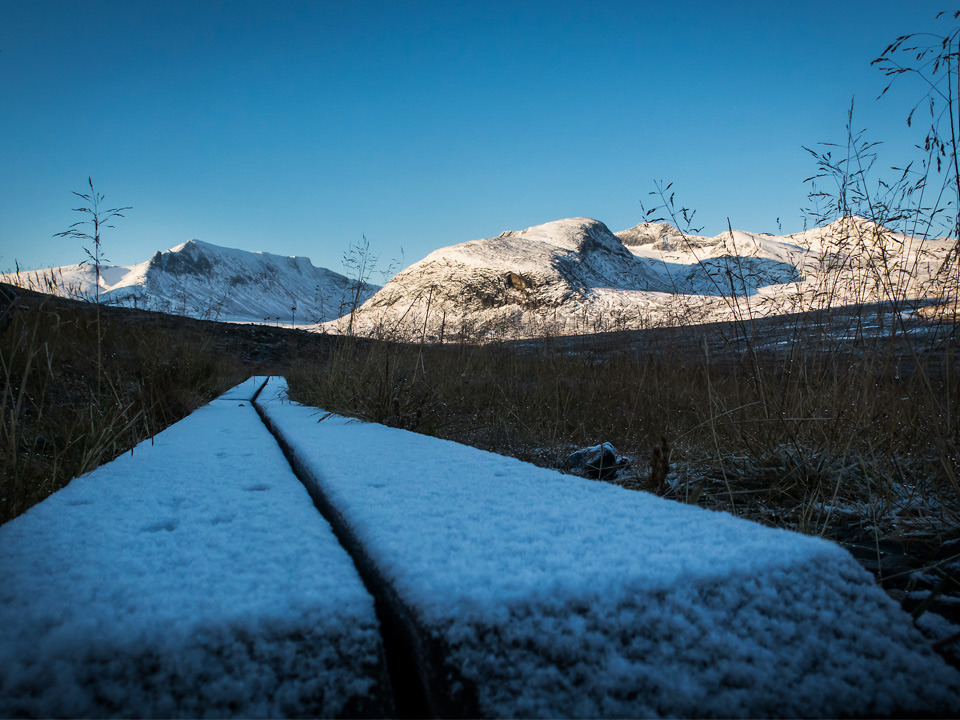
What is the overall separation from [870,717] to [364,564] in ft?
1.46

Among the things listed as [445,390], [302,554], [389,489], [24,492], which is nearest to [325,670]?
[302,554]

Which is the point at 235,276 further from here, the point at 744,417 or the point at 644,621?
the point at 644,621

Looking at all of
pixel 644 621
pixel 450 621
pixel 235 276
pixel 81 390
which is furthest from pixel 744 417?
pixel 235 276

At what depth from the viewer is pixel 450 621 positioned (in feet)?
1.22

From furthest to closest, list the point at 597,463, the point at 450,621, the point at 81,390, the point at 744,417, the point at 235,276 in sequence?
the point at 235,276, the point at 81,390, the point at 744,417, the point at 597,463, the point at 450,621

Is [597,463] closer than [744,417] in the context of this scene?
Yes

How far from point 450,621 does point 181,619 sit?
211 mm

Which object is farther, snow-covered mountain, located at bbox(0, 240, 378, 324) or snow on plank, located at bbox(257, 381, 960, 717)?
snow-covered mountain, located at bbox(0, 240, 378, 324)

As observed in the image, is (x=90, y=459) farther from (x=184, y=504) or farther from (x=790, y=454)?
(x=790, y=454)

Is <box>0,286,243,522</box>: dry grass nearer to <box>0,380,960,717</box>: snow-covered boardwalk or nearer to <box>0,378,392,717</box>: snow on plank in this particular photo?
<box>0,378,392,717</box>: snow on plank

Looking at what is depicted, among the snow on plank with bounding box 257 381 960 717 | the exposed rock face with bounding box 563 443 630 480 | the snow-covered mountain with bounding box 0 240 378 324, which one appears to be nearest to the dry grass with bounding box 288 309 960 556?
the exposed rock face with bounding box 563 443 630 480

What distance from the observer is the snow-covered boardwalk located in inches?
13.5

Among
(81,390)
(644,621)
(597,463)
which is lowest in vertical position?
(597,463)

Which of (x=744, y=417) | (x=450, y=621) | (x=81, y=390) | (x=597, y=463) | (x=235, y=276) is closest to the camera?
(x=450, y=621)
